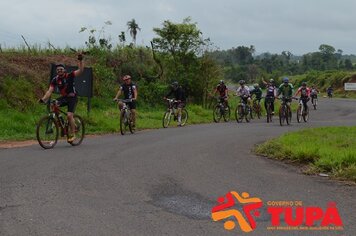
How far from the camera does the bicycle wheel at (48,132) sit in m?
13.1

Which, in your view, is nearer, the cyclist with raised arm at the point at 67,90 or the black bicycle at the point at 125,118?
the cyclist with raised arm at the point at 67,90

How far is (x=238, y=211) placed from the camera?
6.67m

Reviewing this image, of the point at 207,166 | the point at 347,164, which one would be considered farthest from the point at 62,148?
the point at 347,164

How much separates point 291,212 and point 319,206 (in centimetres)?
57

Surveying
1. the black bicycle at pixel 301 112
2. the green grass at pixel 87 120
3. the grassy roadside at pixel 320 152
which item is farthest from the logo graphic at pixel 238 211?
the black bicycle at pixel 301 112

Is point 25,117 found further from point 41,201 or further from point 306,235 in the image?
point 306,235

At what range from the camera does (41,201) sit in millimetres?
7062

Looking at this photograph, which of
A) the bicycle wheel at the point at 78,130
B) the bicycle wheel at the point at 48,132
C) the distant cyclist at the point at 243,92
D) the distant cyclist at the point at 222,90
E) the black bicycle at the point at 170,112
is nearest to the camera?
the bicycle wheel at the point at 48,132

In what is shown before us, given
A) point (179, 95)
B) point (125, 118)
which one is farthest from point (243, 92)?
point (125, 118)

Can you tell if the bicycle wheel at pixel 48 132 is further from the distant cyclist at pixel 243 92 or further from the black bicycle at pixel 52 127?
the distant cyclist at pixel 243 92

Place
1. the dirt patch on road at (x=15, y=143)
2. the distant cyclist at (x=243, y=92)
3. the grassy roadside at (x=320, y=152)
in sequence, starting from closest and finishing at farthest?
the grassy roadside at (x=320, y=152)
the dirt patch on road at (x=15, y=143)
the distant cyclist at (x=243, y=92)

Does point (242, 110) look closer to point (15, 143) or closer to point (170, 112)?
point (170, 112)

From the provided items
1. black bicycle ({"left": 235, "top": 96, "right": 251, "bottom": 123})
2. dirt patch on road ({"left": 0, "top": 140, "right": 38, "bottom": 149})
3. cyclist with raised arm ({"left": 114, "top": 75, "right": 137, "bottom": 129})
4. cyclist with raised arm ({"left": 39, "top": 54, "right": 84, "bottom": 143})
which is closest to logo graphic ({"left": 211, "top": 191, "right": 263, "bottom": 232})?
cyclist with raised arm ({"left": 39, "top": 54, "right": 84, "bottom": 143})

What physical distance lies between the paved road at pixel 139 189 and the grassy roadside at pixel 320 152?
411mm
